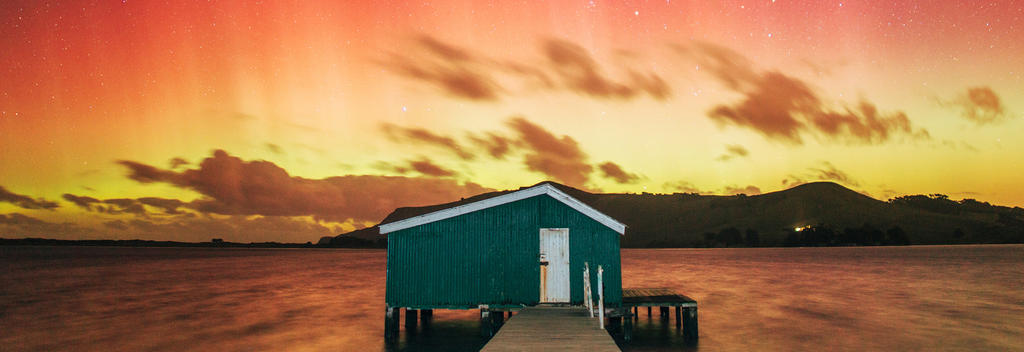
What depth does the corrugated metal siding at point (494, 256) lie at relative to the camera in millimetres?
20500

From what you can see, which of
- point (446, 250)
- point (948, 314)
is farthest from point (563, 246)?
point (948, 314)

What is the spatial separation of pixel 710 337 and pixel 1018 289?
37431mm

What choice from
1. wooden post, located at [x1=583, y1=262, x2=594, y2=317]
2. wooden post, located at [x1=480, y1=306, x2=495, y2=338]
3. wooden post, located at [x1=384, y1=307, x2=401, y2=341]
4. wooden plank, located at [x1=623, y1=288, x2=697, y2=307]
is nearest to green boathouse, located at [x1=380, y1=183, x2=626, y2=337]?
wooden post, located at [x1=583, y1=262, x2=594, y2=317]

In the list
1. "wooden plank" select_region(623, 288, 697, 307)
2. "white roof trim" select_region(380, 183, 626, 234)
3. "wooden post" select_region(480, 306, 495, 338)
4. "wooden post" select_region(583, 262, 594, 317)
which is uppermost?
"white roof trim" select_region(380, 183, 626, 234)

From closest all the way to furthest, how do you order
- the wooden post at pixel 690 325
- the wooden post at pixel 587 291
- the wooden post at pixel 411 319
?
the wooden post at pixel 587 291 < the wooden post at pixel 690 325 < the wooden post at pixel 411 319

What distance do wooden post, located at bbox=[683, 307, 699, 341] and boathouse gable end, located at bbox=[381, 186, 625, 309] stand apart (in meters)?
4.78

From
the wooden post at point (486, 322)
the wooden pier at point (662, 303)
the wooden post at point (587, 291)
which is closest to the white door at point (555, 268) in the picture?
the wooden post at point (587, 291)

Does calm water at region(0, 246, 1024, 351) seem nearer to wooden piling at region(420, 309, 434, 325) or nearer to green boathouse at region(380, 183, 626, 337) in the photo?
wooden piling at region(420, 309, 434, 325)

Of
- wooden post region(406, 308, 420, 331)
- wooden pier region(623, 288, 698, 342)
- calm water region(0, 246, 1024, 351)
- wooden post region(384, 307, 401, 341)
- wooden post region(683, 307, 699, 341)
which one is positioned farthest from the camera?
wooden post region(406, 308, 420, 331)

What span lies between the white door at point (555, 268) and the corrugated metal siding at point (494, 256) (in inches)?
7.7

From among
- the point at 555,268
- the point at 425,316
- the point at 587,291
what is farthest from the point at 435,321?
the point at 587,291

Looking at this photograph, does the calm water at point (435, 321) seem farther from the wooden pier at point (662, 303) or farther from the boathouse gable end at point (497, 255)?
the boathouse gable end at point (497, 255)

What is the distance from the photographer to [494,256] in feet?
68.0

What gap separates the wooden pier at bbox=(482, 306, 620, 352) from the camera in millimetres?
14492
